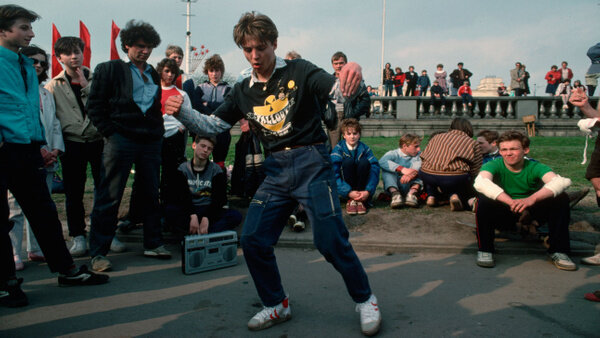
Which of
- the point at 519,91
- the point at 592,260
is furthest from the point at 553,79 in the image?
the point at 592,260

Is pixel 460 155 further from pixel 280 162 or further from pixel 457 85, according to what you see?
pixel 457 85

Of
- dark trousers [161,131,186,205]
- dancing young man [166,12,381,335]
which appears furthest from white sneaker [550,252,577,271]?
dark trousers [161,131,186,205]

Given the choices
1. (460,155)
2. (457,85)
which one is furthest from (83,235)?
(457,85)

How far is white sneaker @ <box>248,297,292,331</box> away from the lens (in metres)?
3.00

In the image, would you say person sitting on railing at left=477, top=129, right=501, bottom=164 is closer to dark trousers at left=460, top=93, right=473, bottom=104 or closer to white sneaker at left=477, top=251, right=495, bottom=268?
white sneaker at left=477, top=251, right=495, bottom=268

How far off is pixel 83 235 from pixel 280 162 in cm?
314

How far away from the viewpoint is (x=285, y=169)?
3.03m

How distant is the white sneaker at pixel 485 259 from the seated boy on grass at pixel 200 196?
107 inches

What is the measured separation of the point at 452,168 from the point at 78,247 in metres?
4.82

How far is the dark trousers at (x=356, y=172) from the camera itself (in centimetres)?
629

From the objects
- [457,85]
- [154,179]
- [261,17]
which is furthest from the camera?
[457,85]

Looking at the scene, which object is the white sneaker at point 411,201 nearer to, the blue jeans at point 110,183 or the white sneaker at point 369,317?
the white sneaker at point 369,317

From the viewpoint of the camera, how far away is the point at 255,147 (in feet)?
19.4

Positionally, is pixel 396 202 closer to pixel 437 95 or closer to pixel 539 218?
pixel 539 218
